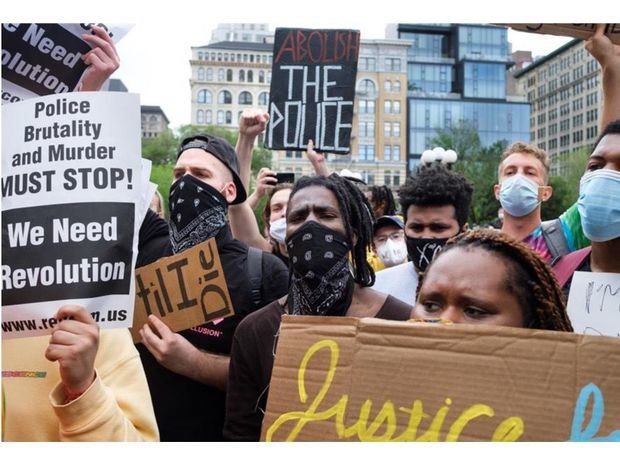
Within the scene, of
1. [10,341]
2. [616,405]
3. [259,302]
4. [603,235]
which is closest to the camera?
[616,405]

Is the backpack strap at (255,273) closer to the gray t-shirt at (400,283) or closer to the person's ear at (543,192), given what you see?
the gray t-shirt at (400,283)

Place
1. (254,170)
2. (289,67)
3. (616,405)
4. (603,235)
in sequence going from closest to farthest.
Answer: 1. (616,405)
2. (603,235)
3. (289,67)
4. (254,170)

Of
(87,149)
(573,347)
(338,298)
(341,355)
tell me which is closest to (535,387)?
(573,347)

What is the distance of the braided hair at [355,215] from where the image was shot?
2713mm

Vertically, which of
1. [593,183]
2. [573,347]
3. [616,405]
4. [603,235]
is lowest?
[616,405]

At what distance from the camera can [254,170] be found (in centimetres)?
6631

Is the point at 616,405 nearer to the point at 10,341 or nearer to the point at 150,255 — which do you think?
the point at 10,341

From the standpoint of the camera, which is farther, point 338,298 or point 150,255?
point 150,255

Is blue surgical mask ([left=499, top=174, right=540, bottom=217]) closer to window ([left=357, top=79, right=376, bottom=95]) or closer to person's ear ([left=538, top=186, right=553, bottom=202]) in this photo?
person's ear ([left=538, top=186, right=553, bottom=202])

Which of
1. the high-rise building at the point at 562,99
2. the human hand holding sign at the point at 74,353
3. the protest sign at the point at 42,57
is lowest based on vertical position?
the human hand holding sign at the point at 74,353

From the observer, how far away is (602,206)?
2.40 m

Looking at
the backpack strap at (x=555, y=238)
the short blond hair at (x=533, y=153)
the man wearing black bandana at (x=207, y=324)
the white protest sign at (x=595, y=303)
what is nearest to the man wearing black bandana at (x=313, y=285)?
the man wearing black bandana at (x=207, y=324)

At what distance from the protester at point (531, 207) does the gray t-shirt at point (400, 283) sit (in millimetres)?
502

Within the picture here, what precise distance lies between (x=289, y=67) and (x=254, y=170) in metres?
62.7
